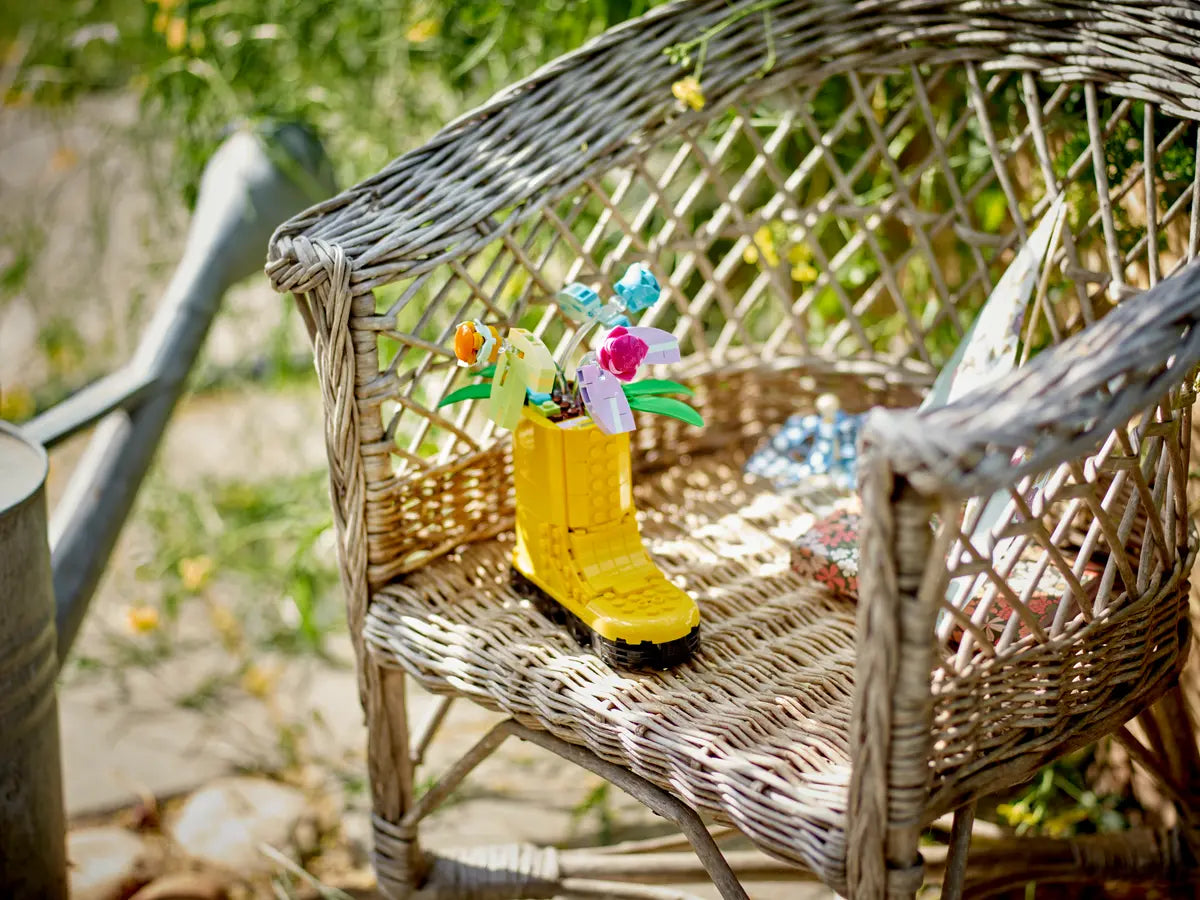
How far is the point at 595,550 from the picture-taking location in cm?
109

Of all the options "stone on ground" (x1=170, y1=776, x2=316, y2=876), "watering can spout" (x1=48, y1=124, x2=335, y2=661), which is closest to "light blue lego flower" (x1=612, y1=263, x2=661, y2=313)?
"watering can spout" (x1=48, y1=124, x2=335, y2=661)

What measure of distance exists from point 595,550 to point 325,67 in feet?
3.84

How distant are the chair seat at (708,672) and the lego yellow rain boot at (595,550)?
31 mm

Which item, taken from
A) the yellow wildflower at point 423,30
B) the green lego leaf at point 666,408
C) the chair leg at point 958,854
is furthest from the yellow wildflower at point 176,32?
the chair leg at point 958,854

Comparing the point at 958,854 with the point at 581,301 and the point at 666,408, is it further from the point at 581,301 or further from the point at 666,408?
the point at 581,301

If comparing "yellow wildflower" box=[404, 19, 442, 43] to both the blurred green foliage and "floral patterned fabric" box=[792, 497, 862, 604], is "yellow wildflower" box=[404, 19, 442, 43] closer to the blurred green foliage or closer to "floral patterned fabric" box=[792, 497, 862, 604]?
the blurred green foliage

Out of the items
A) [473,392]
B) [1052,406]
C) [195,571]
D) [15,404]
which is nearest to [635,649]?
[473,392]

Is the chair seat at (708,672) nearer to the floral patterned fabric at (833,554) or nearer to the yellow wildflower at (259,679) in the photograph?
the floral patterned fabric at (833,554)

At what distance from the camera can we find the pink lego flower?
0.95 m

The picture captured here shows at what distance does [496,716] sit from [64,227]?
1.93 m

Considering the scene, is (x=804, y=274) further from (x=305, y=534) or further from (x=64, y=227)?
(x=64, y=227)

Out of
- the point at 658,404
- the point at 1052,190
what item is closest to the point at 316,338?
the point at 658,404

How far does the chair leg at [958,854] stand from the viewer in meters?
0.93

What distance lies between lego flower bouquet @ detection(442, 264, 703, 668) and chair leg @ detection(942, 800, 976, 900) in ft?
0.87
